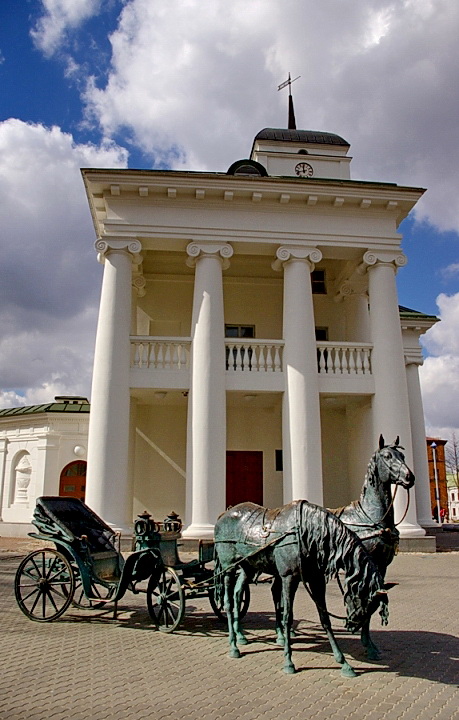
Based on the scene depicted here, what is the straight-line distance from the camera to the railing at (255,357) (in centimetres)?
1622

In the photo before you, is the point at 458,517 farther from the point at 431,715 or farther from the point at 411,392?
the point at 431,715

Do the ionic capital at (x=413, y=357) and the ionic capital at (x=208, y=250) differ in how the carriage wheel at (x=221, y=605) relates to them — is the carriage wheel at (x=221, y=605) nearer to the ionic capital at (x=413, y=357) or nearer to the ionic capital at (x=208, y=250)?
the ionic capital at (x=208, y=250)

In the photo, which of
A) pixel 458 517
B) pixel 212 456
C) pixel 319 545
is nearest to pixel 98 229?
pixel 212 456

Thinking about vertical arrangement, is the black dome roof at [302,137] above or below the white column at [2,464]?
above

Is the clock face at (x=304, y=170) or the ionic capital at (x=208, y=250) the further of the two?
the clock face at (x=304, y=170)

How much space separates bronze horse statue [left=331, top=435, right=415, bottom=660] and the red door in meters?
12.7

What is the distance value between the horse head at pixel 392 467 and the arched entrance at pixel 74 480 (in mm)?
15091

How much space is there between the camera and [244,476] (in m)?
19.0

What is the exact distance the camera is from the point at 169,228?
1648cm

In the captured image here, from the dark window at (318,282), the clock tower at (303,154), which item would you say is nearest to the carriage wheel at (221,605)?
the dark window at (318,282)

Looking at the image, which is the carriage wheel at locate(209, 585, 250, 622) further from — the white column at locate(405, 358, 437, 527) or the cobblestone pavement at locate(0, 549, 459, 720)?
the white column at locate(405, 358, 437, 527)

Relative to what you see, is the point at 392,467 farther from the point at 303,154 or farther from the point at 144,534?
the point at 303,154

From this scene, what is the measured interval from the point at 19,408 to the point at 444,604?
16441 millimetres

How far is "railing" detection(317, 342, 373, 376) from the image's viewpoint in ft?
54.4
